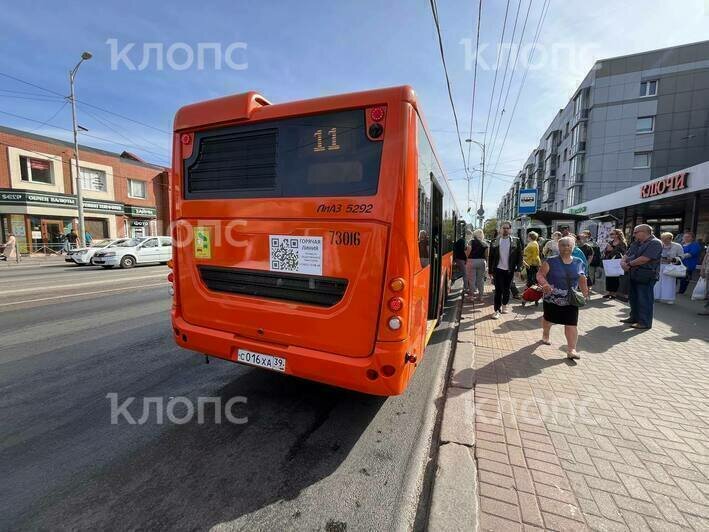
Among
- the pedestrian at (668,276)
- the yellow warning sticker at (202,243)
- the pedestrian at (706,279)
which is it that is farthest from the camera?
the pedestrian at (668,276)

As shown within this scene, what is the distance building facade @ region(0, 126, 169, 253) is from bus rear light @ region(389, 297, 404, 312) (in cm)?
2743

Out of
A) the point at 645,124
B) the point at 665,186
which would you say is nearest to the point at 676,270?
the point at 665,186

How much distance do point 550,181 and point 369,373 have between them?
5955 centimetres

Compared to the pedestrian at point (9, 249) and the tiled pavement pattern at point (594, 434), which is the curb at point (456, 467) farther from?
the pedestrian at point (9, 249)

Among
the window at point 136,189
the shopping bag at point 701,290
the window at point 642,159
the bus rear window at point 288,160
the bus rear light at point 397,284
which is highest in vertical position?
the window at point 642,159

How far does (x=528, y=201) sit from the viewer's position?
14.6m

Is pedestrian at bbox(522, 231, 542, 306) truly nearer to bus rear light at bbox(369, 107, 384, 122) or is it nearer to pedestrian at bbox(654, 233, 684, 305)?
pedestrian at bbox(654, 233, 684, 305)

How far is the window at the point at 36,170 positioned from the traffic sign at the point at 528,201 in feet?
101

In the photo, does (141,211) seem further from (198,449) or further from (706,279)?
(706,279)

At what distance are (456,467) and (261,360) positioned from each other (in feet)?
6.27

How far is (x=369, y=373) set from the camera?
284 centimetres

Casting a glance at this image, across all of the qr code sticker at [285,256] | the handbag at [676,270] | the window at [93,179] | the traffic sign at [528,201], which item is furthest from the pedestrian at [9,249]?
the handbag at [676,270]

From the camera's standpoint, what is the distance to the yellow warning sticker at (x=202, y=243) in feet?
11.7

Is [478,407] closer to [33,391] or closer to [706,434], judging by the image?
[706,434]
